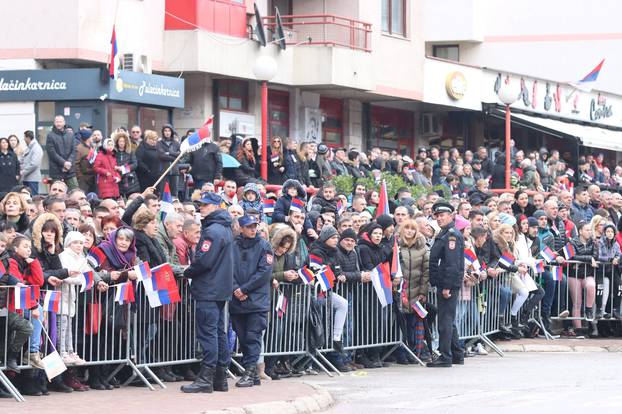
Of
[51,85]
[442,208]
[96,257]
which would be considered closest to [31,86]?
[51,85]

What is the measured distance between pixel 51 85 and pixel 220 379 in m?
13.5

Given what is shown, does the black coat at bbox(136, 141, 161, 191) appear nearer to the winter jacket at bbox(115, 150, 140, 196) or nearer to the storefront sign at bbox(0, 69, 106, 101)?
the winter jacket at bbox(115, 150, 140, 196)

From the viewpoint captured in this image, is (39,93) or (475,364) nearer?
(475,364)

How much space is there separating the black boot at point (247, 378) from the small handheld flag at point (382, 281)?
11.0ft

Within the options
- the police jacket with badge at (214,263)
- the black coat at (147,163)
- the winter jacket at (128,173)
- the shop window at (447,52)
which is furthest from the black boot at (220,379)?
the shop window at (447,52)

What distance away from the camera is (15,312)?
14.0m

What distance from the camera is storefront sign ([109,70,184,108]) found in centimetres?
2736

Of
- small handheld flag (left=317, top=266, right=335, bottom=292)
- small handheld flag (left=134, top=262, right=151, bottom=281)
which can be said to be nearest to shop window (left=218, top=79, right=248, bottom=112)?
small handheld flag (left=317, top=266, right=335, bottom=292)

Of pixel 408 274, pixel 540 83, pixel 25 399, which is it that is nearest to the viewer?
pixel 25 399

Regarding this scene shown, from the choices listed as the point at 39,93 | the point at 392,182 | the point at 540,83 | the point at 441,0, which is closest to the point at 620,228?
the point at 392,182

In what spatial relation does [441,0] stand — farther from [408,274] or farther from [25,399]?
[25,399]

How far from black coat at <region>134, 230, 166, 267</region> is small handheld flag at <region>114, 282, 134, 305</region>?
21.7 inches

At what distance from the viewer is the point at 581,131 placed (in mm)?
45500

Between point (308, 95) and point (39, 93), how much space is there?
40.4 feet
